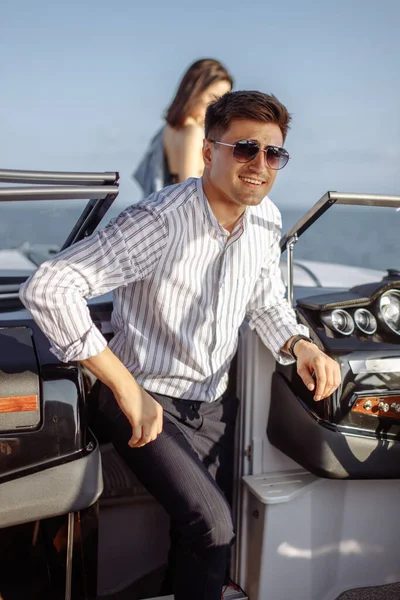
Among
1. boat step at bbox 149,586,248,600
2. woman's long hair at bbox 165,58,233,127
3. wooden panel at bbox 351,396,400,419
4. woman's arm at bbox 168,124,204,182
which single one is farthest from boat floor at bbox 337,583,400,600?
woman's long hair at bbox 165,58,233,127

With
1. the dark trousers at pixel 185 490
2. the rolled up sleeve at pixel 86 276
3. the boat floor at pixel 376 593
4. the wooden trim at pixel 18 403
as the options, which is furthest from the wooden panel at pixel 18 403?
the boat floor at pixel 376 593

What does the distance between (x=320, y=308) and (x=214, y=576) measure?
754 millimetres

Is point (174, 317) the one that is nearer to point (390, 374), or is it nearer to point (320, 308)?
point (320, 308)

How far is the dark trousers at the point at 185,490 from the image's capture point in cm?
152

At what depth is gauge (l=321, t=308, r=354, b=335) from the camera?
1844 mm

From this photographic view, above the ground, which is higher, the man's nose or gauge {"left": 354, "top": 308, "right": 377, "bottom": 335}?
the man's nose

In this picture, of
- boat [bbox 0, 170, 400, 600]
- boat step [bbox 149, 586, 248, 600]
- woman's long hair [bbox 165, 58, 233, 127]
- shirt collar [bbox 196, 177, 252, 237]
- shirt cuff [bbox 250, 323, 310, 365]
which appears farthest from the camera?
woman's long hair [bbox 165, 58, 233, 127]

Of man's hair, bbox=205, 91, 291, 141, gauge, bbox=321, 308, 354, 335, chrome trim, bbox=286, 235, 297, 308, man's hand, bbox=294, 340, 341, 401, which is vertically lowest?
man's hand, bbox=294, 340, 341, 401

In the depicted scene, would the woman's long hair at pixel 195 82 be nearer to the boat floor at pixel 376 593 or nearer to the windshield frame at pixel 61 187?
the windshield frame at pixel 61 187

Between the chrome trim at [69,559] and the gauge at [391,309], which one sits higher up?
the gauge at [391,309]

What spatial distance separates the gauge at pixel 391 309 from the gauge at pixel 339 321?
0.38 feet

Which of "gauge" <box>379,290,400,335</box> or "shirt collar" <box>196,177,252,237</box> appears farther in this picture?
"gauge" <box>379,290,400,335</box>

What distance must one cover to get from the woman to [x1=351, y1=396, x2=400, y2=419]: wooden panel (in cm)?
133

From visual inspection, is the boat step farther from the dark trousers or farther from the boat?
the dark trousers
